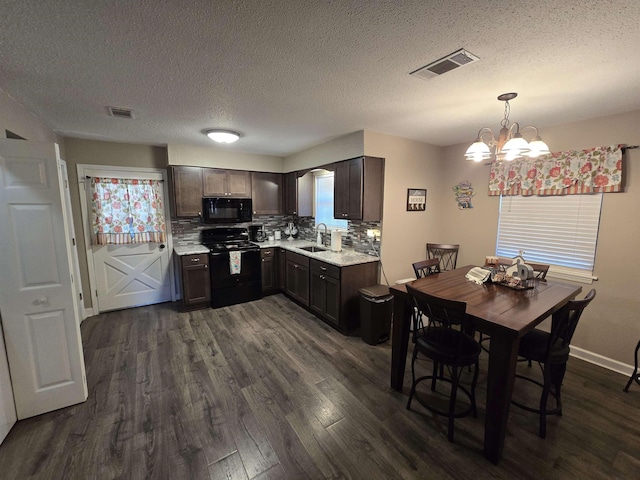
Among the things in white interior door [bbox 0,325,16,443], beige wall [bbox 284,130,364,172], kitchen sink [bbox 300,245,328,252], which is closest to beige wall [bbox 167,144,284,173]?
beige wall [bbox 284,130,364,172]

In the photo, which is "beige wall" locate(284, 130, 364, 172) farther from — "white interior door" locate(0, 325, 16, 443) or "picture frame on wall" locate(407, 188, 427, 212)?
"white interior door" locate(0, 325, 16, 443)

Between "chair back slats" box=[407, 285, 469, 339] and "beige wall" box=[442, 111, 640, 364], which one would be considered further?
"beige wall" box=[442, 111, 640, 364]

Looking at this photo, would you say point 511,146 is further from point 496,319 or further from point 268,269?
point 268,269

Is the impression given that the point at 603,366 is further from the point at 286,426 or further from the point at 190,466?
the point at 190,466

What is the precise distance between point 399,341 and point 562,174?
2571 millimetres

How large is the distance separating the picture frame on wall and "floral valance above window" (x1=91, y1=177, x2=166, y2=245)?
3744 mm

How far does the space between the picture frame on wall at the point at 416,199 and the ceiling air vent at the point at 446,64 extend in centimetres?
200

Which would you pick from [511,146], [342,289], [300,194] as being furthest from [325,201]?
[511,146]

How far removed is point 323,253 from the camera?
154 inches

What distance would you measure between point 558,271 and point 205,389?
12.7 feet

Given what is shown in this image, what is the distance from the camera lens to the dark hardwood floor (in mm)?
1653

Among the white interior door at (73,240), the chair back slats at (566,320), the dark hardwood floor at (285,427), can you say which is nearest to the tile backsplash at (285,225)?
the white interior door at (73,240)

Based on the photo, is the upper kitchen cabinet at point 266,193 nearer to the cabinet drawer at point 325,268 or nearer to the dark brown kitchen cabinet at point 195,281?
the dark brown kitchen cabinet at point 195,281

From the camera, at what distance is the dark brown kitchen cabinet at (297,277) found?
3.98m
